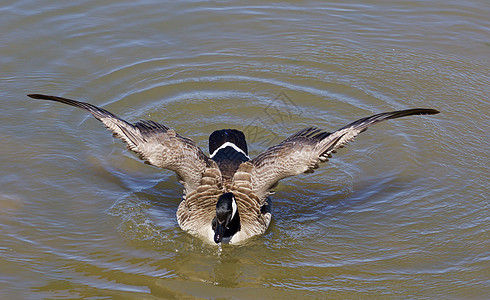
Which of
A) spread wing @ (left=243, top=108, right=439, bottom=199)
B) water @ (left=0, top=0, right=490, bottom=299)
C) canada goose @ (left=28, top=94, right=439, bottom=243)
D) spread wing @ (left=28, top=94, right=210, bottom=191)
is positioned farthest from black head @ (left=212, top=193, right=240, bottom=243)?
spread wing @ (left=28, top=94, right=210, bottom=191)

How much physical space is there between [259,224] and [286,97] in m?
3.39

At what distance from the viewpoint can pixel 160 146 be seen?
25.0 feet

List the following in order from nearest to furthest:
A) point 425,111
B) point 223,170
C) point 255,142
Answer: point 425,111 → point 223,170 → point 255,142

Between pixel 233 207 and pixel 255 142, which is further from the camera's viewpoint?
pixel 255 142

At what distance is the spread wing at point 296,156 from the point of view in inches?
285

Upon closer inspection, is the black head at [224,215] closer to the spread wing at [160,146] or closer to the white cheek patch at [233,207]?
the white cheek patch at [233,207]

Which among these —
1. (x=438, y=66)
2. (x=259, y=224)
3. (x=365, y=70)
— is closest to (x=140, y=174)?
(x=259, y=224)

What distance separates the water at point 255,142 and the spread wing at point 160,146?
35.3 inches

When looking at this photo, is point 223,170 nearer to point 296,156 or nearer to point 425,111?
point 296,156

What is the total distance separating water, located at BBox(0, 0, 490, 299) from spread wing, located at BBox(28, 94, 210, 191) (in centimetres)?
90

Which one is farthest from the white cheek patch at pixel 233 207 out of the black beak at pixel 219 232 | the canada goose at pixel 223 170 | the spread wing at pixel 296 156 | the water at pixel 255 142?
the water at pixel 255 142

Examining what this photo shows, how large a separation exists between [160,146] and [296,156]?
5.35 ft

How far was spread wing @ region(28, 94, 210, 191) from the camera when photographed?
294 inches

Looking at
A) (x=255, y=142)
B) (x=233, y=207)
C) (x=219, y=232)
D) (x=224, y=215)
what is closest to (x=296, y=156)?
(x=233, y=207)
